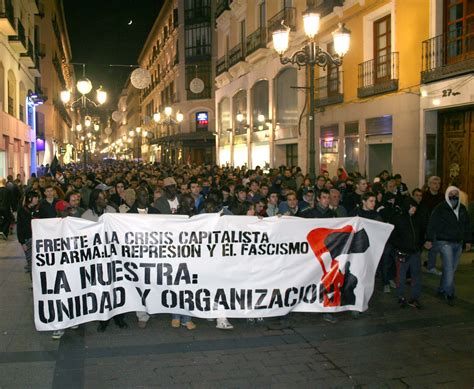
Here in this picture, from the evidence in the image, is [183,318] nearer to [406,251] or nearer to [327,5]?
[406,251]

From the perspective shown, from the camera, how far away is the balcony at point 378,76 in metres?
16.6

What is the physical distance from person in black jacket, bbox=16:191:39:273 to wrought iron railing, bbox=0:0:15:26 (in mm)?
13714

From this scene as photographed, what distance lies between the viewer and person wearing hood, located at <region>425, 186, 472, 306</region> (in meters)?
7.99

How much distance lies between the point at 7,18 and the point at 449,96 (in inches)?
609

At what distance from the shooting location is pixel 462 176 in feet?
48.6

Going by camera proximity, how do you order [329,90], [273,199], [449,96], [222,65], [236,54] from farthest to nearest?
1. [222,65]
2. [236,54]
3. [329,90]
4. [449,96]
5. [273,199]

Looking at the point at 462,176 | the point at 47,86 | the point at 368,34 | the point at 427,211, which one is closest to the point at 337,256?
the point at 427,211

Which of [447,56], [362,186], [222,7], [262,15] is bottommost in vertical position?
[362,186]

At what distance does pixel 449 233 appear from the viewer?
26.2ft

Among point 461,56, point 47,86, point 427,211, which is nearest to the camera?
point 427,211

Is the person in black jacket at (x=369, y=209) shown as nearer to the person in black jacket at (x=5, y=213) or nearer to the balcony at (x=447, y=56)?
the balcony at (x=447, y=56)

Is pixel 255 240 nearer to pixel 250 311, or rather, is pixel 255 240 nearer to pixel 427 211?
pixel 250 311

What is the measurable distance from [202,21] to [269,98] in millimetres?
24971

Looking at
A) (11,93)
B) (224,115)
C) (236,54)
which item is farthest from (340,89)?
(224,115)
